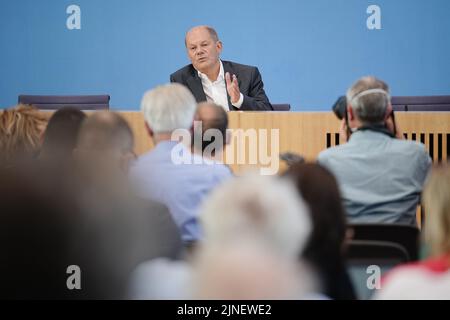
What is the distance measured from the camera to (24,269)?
7.16 feet

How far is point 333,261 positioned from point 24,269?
0.79m

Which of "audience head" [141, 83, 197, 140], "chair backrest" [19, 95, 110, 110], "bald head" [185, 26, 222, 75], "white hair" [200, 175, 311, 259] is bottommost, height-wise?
"white hair" [200, 175, 311, 259]

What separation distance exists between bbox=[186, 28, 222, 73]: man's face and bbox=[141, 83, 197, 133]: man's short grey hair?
225 cm

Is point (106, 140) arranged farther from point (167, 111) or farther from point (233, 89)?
point (233, 89)

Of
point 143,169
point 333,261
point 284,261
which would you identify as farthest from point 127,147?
point 284,261

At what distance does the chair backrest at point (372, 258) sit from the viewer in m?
2.52

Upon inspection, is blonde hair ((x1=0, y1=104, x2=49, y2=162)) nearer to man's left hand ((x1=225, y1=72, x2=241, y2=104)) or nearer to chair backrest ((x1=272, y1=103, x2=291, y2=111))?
man's left hand ((x1=225, y1=72, x2=241, y2=104))

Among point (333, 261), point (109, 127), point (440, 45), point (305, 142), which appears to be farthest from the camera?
point (440, 45)

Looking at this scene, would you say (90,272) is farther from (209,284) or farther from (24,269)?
(209,284)

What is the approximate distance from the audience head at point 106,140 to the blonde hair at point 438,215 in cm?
92

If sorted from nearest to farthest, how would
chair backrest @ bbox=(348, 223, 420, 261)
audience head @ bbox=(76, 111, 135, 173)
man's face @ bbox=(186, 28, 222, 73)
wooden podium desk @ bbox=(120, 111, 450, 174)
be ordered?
1. audience head @ bbox=(76, 111, 135, 173)
2. chair backrest @ bbox=(348, 223, 420, 261)
3. wooden podium desk @ bbox=(120, 111, 450, 174)
4. man's face @ bbox=(186, 28, 222, 73)

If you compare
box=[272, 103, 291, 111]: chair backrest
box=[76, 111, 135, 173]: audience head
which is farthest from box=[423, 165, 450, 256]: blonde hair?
box=[272, 103, 291, 111]: chair backrest

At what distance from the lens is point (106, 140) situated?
2.58 meters

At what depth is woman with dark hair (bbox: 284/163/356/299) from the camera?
189 centimetres
